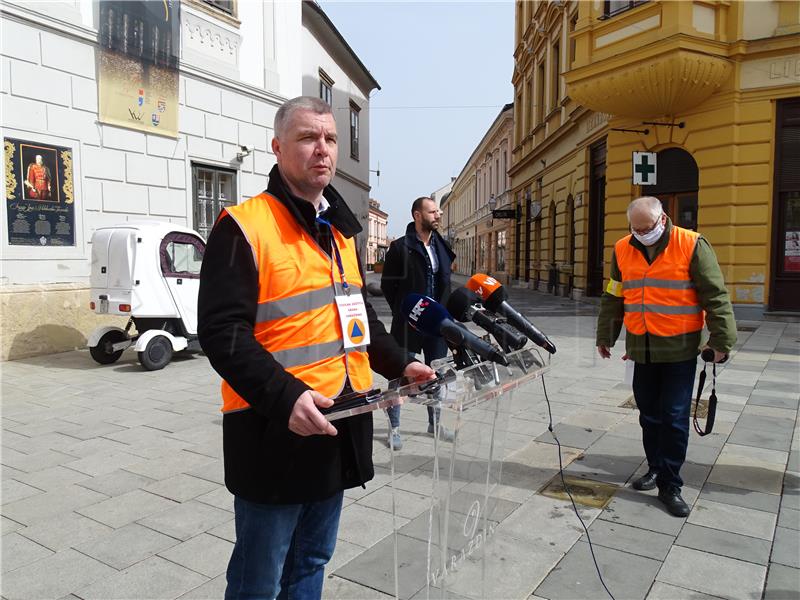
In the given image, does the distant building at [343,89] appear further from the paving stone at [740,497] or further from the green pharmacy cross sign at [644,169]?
the paving stone at [740,497]

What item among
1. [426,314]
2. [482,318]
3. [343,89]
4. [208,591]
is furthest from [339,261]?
[343,89]

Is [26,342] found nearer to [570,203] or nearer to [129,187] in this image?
[129,187]

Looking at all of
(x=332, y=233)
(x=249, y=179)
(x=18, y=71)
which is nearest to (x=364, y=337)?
(x=332, y=233)

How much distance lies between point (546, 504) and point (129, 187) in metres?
9.17

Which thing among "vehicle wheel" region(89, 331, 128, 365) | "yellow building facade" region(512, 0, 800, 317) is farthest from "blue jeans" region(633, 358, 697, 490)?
"yellow building facade" region(512, 0, 800, 317)

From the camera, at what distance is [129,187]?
33.5ft

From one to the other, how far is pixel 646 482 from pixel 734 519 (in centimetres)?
56

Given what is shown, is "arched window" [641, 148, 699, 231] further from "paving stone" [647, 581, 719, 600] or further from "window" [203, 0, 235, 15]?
"paving stone" [647, 581, 719, 600]

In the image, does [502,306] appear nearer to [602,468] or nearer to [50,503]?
[602,468]

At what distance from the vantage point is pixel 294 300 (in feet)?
5.73

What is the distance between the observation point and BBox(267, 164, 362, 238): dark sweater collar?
182 centimetres

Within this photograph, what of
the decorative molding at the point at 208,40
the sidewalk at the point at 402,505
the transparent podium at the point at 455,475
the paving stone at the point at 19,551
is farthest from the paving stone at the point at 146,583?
the decorative molding at the point at 208,40

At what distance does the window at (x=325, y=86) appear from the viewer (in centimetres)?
1956

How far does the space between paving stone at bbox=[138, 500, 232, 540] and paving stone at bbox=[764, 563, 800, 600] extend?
2.75 m
